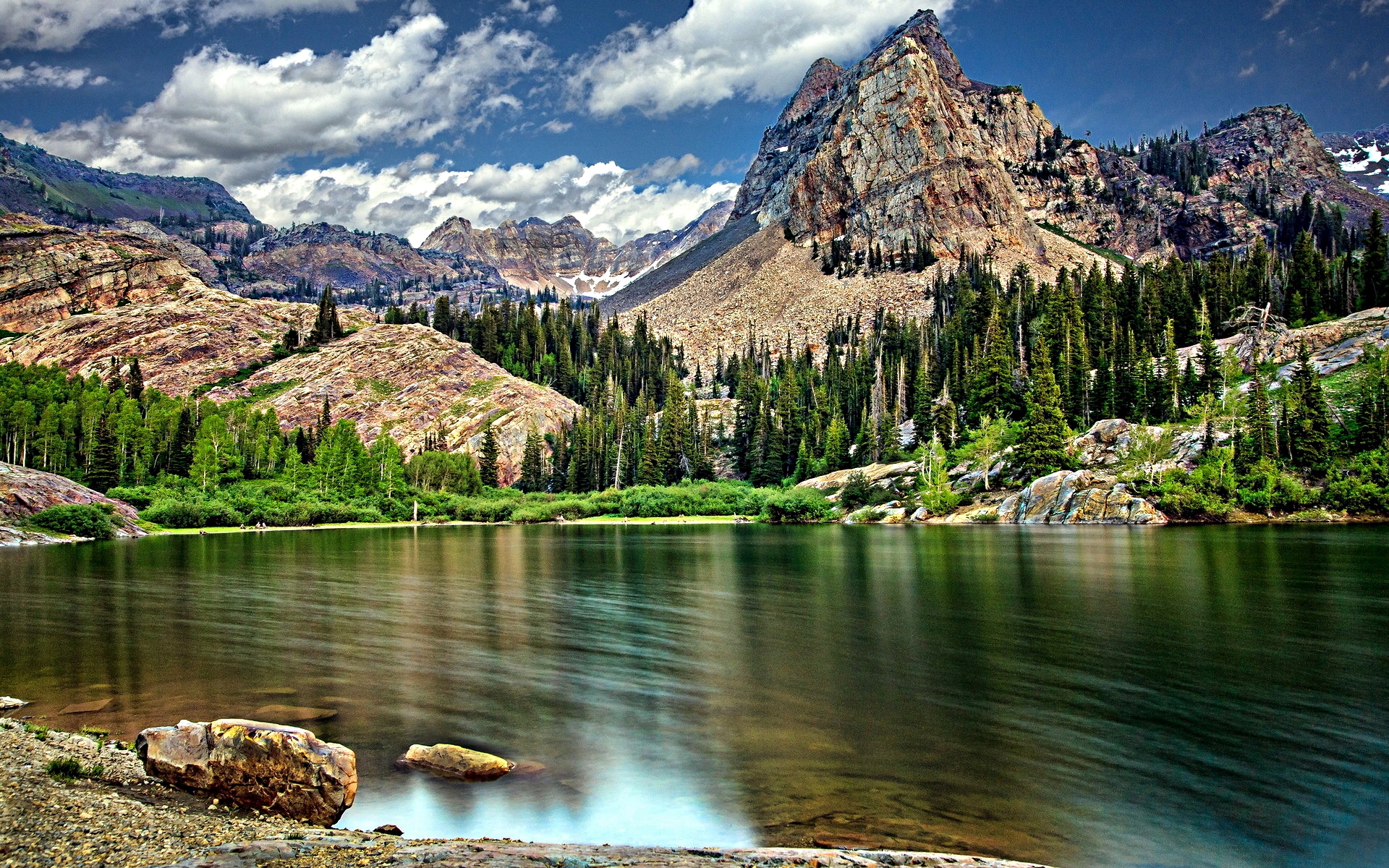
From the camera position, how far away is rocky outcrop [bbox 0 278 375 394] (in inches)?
5487

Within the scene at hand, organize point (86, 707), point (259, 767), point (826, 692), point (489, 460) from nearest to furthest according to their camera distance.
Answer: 1. point (259, 767)
2. point (86, 707)
3. point (826, 692)
4. point (489, 460)

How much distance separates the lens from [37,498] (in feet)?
205

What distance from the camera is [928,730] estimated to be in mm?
13484

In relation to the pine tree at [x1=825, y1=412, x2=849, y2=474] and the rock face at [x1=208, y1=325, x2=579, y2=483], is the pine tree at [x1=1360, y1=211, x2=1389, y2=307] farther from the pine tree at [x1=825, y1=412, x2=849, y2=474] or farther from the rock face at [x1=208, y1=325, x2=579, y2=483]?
the rock face at [x1=208, y1=325, x2=579, y2=483]

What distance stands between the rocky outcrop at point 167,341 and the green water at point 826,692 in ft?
413

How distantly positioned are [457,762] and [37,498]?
239 feet

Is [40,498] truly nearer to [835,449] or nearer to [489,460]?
[489,460]

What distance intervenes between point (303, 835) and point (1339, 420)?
8769 centimetres

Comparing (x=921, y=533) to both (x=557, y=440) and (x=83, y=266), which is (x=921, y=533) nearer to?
(x=557, y=440)

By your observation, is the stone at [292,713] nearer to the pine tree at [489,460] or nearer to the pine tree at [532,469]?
the pine tree at [489,460]

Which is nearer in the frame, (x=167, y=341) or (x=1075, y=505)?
(x=1075, y=505)

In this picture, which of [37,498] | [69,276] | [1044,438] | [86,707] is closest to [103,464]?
[37,498]

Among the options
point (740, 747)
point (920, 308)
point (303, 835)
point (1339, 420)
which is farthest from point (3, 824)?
point (920, 308)

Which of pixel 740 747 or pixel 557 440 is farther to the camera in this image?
pixel 557 440
